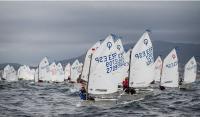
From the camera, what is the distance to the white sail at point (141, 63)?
149 ft

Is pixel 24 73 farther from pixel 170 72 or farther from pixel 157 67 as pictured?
pixel 170 72

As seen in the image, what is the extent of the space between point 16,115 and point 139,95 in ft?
50.9

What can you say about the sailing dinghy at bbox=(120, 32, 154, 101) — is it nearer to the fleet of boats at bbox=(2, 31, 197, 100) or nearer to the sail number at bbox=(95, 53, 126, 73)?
the fleet of boats at bbox=(2, 31, 197, 100)

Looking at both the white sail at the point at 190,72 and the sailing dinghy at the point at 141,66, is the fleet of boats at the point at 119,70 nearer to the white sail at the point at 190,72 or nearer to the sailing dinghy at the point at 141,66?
the sailing dinghy at the point at 141,66

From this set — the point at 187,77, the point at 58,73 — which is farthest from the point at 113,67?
the point at 58,73

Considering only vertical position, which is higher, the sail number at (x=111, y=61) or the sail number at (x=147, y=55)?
the sail number at (x=147, y=55)

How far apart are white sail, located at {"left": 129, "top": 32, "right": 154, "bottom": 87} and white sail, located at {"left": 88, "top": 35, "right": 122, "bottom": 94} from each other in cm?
531

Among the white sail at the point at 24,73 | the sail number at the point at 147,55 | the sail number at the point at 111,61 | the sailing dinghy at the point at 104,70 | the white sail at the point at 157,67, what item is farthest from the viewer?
the white sail at the point at 24,73

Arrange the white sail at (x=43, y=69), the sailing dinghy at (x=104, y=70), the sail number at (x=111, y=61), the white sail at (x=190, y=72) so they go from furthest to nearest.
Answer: the white sail at (x=43, y=69)
the white sail at (x=190, y=72)
the sail number at (x=111, y=61)
the sailing dinghy at (x=104, y=70)

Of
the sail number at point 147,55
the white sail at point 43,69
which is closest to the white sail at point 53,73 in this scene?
the white sail at point 43,69

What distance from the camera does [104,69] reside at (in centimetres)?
3934

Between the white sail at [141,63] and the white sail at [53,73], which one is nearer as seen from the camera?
the white sail at [141,63]

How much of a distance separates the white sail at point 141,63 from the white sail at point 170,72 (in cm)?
1482

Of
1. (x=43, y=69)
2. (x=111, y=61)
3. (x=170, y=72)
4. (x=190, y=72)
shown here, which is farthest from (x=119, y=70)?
(x=43, y=69)
